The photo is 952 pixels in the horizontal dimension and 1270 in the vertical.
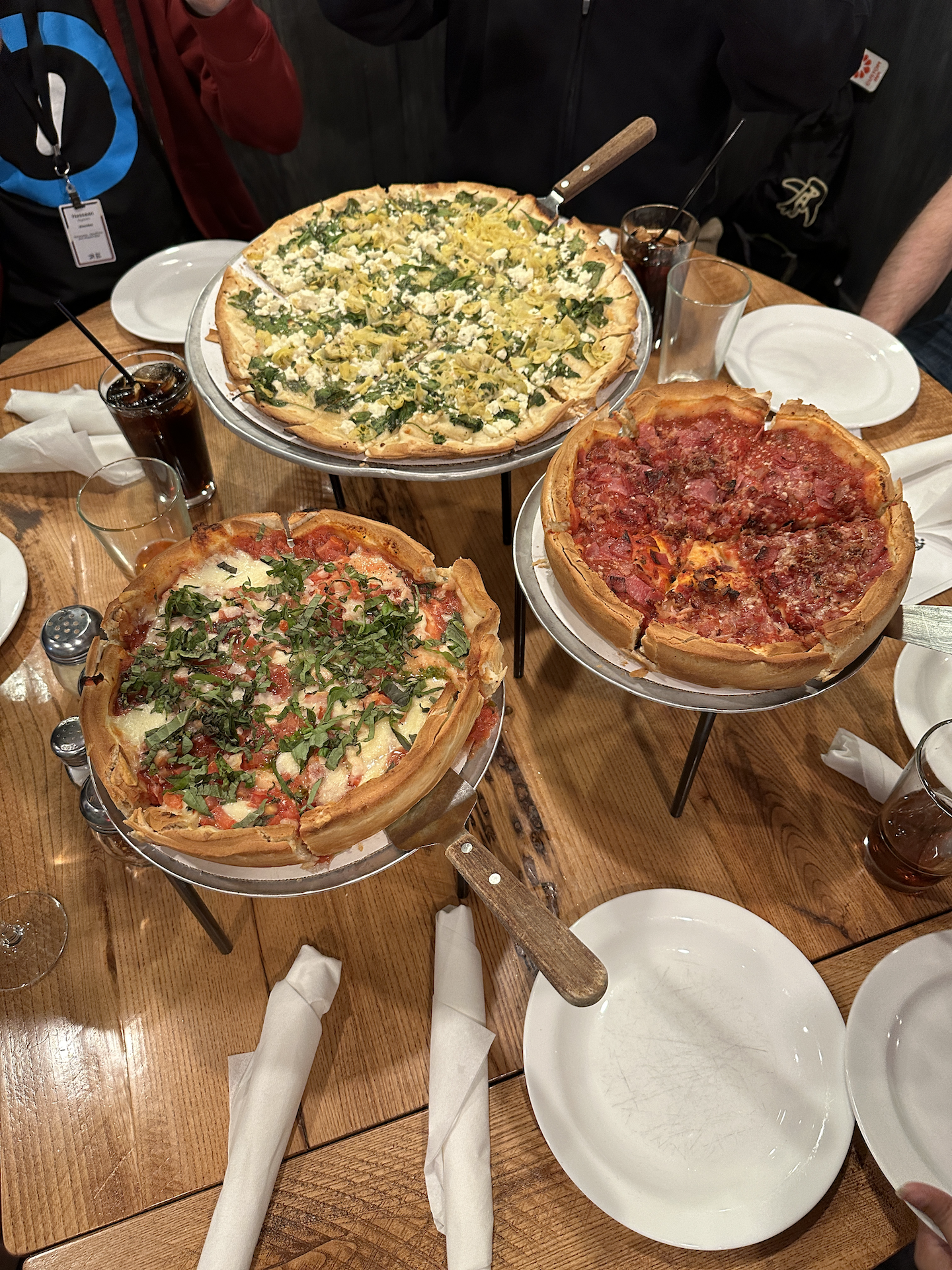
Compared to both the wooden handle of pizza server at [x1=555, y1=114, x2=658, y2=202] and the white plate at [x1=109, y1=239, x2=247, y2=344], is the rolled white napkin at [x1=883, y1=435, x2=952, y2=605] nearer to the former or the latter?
the wooden handle of pizza server at [x1=555, y1=114, x2=658, y2=202]

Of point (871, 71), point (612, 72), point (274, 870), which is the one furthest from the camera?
point (871, 71)

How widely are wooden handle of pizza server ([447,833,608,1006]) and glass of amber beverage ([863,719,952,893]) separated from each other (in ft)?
2.34

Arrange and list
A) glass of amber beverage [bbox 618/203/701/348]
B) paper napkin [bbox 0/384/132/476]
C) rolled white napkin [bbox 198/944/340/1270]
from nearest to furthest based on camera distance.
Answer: rolled white napkin [bbox 198/944/340/1270] < paper napkin [bbox 0/384/132/476] < glass of amber beverage [bbox 618/203/701/348]

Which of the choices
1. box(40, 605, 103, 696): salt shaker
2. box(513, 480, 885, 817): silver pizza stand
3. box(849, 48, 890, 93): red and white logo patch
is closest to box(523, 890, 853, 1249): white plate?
box(513, 480, 885, 817): silver pizza stand

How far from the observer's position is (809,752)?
1862 millimetres

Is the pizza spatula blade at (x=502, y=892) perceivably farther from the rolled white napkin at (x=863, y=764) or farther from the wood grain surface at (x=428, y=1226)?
the rolled white napkin at (x=863, y=764)

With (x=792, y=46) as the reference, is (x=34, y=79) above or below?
above

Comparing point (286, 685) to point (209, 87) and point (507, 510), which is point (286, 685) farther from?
point (209, 87)

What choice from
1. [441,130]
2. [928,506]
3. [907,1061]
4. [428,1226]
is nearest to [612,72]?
[441,130]

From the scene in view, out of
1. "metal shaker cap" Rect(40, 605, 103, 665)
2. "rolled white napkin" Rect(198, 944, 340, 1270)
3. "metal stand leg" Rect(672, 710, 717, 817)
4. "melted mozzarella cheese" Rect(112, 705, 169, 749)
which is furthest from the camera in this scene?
"metal shaker cap" Rect(40, 605, 103, 665)

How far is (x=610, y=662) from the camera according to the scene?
5.05 feet

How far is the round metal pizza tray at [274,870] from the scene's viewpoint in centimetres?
134

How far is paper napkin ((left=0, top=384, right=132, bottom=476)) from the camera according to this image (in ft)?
Answer: 7.48

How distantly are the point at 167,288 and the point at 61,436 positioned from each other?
0.85m
